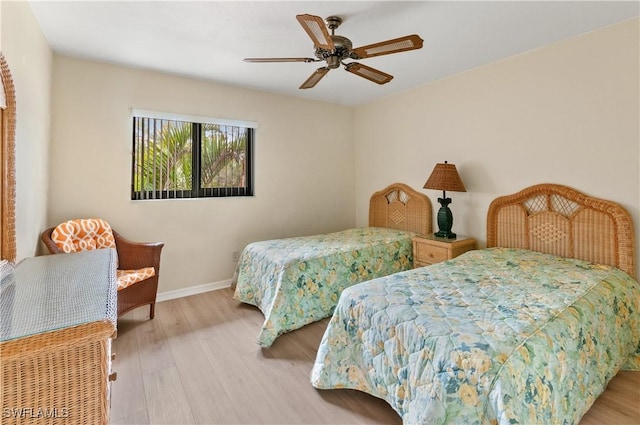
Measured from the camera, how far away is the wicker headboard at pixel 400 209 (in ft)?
11.6

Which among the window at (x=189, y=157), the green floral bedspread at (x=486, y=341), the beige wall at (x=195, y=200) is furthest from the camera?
the window at (x=189, y=157)

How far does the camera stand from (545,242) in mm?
2568

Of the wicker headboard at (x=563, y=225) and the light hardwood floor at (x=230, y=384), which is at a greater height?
the wicker headboard at (x=563, y=225)

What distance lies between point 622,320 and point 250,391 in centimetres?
229

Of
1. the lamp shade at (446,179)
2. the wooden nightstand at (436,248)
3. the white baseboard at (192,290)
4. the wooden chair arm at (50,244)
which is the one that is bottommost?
the white baseboard at (192,290)

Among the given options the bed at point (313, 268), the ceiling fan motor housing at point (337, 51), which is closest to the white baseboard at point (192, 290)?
the bed at point (313, 268)

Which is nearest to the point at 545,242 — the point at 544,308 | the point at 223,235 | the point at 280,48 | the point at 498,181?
the point at 498,181

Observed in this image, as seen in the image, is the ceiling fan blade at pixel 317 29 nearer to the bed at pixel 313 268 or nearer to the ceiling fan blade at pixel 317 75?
the ceiling fan blade at pixel 317 75

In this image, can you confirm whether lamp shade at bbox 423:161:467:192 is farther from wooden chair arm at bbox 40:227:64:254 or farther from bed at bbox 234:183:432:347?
wooden chair arm at bbox 40:227:64:254

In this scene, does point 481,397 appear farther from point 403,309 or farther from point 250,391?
point 250,391

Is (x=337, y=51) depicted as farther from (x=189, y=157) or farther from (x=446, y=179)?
(x=189, y=157)

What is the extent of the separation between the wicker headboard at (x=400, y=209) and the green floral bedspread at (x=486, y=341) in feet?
4.54

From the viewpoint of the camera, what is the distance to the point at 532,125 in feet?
8.68

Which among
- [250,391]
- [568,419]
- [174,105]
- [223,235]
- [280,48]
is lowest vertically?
[250,391]
